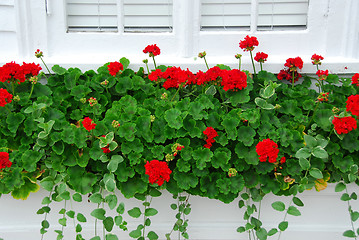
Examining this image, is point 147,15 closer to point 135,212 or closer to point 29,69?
point 29,69

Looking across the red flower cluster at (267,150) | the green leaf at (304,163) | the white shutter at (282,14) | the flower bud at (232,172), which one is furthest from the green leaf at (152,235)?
the white shutter at (282,14)

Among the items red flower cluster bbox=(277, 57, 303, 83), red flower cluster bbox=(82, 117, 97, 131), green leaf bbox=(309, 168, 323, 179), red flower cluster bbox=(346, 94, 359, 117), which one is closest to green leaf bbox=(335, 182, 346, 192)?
green leaf bbox=(309, 168, 323, 179)

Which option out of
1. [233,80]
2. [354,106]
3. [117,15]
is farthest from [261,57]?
[117,15]

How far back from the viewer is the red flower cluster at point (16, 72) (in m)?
1.30

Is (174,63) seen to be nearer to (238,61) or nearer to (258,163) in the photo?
(238,61)

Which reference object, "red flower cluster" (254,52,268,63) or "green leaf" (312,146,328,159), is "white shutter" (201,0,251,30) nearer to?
"red flower cluster" (254,52,268,63)

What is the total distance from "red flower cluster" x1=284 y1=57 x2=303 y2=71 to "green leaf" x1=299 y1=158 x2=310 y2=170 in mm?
490

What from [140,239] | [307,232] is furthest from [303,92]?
[140,239]

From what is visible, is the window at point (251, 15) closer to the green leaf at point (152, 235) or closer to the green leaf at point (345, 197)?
the green leaf at point (345, 197)

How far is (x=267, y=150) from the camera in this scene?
3.81 ft

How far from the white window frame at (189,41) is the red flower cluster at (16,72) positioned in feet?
0.67

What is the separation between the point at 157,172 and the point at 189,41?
0.72 m

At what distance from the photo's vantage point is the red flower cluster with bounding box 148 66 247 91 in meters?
1.34

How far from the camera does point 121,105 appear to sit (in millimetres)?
1391
